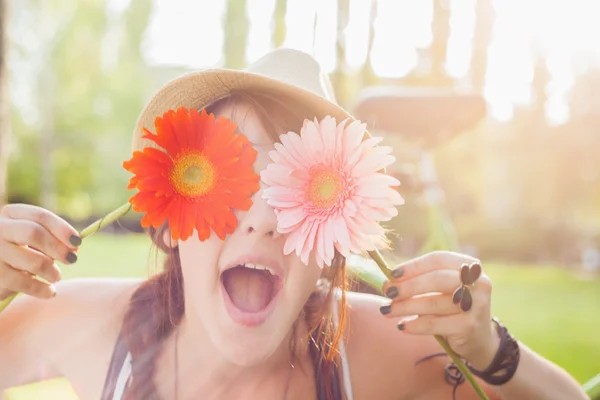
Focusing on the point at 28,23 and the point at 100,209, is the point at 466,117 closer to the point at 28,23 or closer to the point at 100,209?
the point at 100,209

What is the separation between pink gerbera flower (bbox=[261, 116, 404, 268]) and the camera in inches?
27.2

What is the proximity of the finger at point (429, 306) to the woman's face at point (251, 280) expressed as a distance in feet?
0.43

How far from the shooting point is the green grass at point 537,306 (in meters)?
2.31

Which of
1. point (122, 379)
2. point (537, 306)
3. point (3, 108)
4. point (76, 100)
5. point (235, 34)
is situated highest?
point (235, 34)

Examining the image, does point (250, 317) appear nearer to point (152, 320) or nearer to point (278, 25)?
point (152, 320)

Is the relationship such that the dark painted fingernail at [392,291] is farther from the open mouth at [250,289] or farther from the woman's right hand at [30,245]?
the woman's right hand at [30,245]

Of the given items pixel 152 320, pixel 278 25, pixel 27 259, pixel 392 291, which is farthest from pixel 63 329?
pixel 278 25

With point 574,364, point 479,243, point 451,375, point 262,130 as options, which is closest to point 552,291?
point 479,243

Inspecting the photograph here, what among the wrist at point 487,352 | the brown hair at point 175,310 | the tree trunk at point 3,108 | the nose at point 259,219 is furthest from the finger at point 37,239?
the tree trunk at point 3,108

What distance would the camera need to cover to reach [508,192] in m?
6.76

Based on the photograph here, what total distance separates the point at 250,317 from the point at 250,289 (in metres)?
0.04

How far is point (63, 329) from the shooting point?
1041mm

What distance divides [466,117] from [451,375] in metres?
0.97

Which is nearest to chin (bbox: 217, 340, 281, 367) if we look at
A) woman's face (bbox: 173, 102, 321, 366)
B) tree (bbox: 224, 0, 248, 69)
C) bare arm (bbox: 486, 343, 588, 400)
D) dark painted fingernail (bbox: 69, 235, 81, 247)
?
woman's face (bbox: 173, 102, 321, 366)
